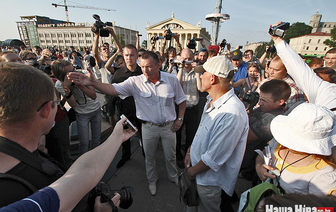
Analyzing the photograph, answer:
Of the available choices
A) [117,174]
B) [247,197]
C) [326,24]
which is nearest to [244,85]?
[247,197]

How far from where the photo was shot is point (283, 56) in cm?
178

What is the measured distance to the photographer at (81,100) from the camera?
8.12ft

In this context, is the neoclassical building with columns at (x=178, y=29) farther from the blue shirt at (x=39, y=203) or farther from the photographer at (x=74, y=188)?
the blue shirt at (x=39, y=203)

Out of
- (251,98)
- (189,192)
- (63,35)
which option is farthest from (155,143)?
(63,35)

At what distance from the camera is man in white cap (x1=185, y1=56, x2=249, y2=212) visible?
4.66 feet

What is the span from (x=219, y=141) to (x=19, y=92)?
1478 mm

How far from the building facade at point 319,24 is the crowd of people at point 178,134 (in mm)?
105031

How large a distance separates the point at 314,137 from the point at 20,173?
1839 mm

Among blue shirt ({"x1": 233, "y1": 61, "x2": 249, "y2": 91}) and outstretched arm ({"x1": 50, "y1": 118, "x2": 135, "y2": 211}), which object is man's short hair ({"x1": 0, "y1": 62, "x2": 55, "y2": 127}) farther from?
blue shirt ({"x1": 233, "y1": 61, "x2": 249, "y2": 91})

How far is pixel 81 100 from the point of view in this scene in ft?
9.33

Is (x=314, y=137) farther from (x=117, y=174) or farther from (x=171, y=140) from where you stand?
(x=117, y=174)

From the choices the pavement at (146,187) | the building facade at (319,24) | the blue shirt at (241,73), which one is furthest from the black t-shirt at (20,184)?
the building facade at (319,24)

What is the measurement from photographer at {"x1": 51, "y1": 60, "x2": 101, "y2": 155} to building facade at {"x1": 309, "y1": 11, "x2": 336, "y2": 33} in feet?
355

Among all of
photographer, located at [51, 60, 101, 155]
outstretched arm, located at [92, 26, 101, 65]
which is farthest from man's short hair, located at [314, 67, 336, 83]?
outstretched arm, located at [92, 26, 101, 65]
